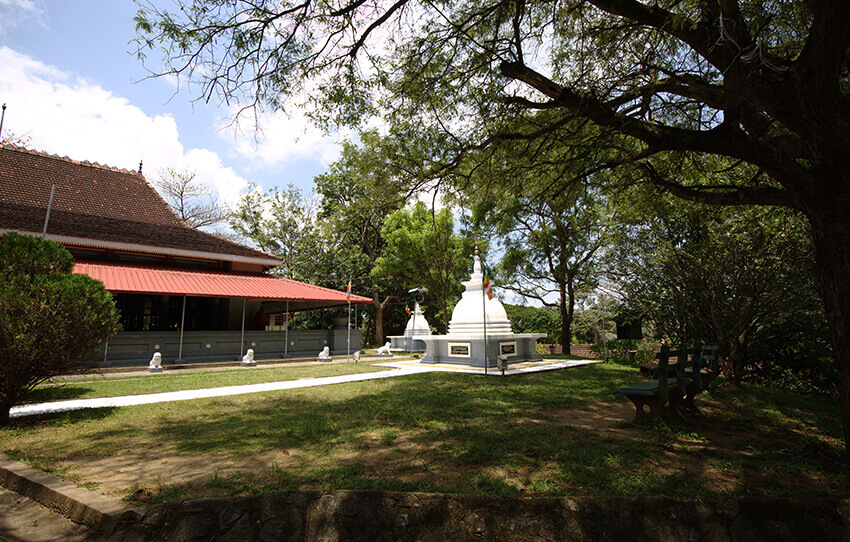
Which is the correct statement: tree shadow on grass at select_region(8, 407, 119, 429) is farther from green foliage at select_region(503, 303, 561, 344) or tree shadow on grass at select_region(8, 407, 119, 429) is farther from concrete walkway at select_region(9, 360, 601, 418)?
green foliage at select_region(503, 303, 561, 344)

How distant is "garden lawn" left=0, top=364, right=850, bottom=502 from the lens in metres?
→ 3.68

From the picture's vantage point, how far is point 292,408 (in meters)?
7.33

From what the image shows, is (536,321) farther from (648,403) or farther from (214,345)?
(648,403)

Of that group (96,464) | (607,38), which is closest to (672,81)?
(607,38)

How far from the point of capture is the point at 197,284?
15.5 m

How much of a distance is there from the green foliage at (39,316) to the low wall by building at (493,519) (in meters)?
4.52

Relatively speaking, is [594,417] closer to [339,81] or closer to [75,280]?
[339,81]

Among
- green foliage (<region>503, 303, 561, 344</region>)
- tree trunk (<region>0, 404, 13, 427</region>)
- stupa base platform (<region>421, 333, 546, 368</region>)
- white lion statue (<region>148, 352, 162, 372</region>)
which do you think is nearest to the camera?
tree trunk (<region>0, 404, 13, 427</region>)

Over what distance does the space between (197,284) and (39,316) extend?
400 inches

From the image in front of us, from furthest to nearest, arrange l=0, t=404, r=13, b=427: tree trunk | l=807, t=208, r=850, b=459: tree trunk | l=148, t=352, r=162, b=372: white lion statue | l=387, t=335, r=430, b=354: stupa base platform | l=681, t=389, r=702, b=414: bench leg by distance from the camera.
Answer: l=387, t=335, r=430, b=354: stupa base platform, l=148, t=352, r=162, b=372: white lion statue, l=681, t=389, r=702, b=414: bench leg, l=0, t=404, r=13, b=427: tree trunk, l=807, t=208, r=850, b=459: tree trunk

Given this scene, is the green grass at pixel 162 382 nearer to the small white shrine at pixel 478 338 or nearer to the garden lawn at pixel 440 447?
the garden lawn at pixel 440 447

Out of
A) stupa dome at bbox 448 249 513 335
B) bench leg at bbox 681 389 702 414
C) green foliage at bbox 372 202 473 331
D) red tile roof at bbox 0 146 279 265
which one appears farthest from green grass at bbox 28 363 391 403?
green foliage at bbox 372 202 473 331

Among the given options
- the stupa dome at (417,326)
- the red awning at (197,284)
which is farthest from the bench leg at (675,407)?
the stupa dome at (417,326)

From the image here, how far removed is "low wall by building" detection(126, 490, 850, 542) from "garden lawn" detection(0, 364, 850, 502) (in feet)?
1.21
